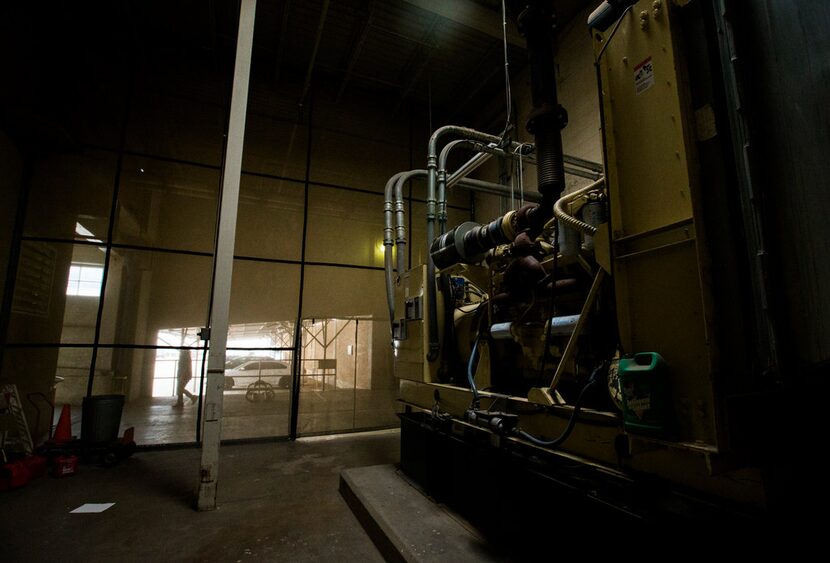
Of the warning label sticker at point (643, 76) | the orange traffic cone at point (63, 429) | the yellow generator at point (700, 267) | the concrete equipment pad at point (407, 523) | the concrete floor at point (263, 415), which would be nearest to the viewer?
the yellow generator at point (700, 267)

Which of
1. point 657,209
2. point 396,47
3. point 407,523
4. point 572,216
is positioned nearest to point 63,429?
point 407,523

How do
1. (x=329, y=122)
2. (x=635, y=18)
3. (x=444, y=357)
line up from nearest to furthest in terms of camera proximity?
(x=635, y=18) < (x=444, y=357) < (x=329, y=122)

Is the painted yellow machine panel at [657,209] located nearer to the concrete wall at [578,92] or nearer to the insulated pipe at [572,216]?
the insulated pipe at [572,216]

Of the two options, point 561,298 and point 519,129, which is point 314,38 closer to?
point 519,129

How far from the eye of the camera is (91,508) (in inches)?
127

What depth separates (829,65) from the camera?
109 centimetres

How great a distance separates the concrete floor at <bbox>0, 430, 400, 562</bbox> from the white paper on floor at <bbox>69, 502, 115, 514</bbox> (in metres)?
0.06

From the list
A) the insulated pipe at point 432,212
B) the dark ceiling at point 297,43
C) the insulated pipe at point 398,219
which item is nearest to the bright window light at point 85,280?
the dark ceiling at point 297,43

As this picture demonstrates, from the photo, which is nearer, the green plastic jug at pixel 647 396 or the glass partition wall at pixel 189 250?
the green plastic jug at pixel 647 396

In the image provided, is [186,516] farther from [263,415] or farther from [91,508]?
[263,415]

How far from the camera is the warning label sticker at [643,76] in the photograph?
144 centimetres

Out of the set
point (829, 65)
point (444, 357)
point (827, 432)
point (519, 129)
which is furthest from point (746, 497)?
point (519, 129)

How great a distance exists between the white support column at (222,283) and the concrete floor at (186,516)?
0.35m

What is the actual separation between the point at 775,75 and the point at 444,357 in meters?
2.84
